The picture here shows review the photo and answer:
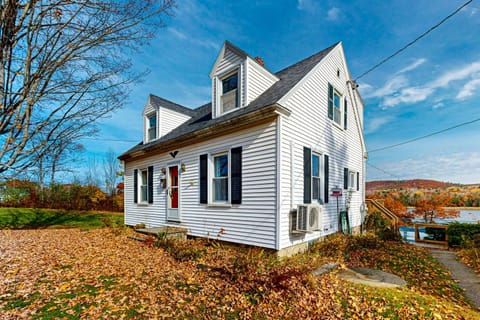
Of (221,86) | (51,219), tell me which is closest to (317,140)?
(221,86)

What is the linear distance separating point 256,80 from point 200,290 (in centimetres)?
605

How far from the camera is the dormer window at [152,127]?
11.3 meters

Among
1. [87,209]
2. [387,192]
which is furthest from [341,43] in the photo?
[87,209]

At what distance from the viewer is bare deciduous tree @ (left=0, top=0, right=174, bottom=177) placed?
11.7 ft

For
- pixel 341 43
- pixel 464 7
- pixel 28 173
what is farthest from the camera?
pixel 341 43

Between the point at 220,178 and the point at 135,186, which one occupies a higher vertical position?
the point at 220,178

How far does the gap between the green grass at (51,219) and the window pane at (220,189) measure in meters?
7.67

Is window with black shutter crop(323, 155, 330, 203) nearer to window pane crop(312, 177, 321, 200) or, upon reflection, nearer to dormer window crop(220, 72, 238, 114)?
window pane crop(312, 177, 321, 200)

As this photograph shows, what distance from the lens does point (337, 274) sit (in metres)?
4.88

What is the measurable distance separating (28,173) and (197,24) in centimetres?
564

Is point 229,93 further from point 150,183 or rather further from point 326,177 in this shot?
point 150,183

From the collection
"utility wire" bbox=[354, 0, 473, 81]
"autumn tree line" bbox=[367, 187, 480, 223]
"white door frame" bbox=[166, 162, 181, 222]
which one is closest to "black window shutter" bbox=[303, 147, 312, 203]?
"utility wire" bbox=[354, 0, 473, 81]

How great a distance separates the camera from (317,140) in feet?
24.7

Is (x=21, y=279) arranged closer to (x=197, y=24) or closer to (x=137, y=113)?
(x=197, y=24)
